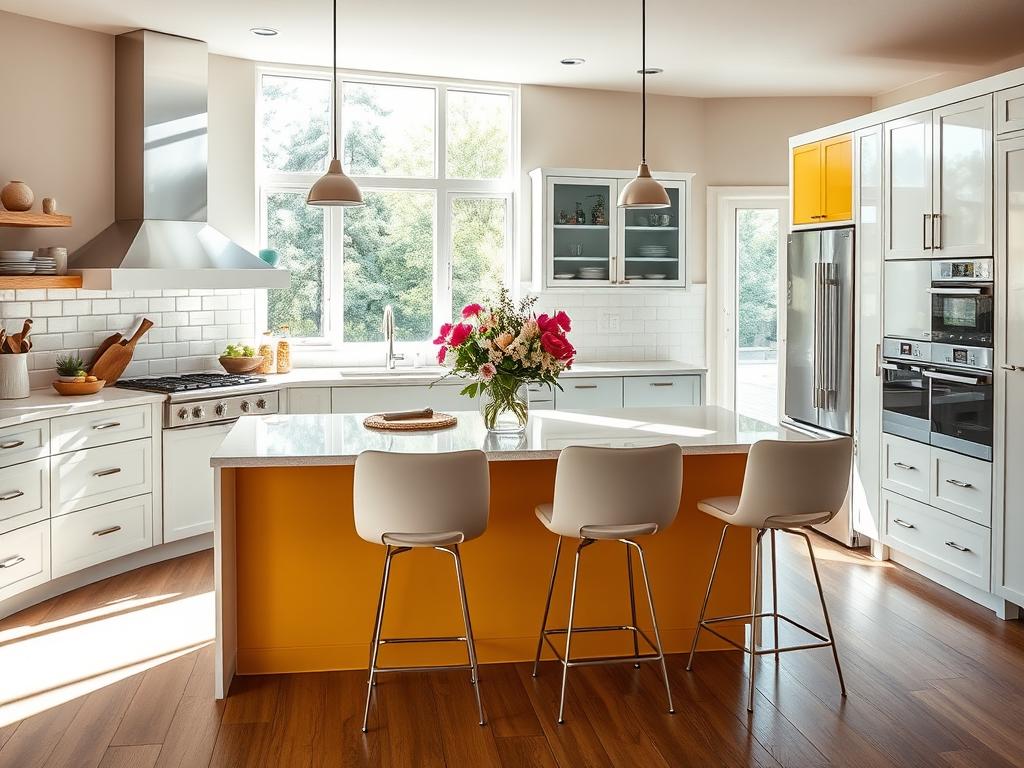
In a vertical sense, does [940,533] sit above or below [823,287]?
below

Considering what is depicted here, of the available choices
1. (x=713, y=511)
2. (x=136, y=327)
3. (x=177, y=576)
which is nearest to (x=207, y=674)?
(x=177, y=576)

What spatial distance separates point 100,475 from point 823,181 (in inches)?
170

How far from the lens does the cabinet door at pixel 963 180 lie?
461cm

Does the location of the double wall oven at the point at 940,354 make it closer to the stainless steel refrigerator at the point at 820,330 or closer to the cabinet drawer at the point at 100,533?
the stainless steel refrigerator at the point at 820,330

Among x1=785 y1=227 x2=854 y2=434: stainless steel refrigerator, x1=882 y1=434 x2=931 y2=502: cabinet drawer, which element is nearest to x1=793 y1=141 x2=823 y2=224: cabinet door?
x1=785 y1=227 x2=854 y2=434: stainless steel refrigerator

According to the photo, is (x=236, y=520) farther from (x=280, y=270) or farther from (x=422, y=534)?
(x=280, y=270)

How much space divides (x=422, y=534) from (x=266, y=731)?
88 centimetres

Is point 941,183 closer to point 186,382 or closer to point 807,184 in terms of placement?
point 807,184

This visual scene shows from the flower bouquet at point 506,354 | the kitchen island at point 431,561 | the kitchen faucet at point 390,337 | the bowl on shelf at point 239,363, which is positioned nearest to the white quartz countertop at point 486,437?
the kitchen island at point 431,561

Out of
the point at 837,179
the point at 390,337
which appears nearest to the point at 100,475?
the point at 390,337

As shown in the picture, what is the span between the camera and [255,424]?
13.9ft

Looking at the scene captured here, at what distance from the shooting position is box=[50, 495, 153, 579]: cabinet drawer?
4.88 m

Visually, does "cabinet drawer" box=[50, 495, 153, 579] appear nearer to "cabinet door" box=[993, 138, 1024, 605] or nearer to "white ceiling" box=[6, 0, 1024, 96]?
"white ceiling" box=[6, 0, 1024, 96]

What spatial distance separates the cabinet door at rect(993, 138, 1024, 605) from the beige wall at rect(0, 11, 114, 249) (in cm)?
465
